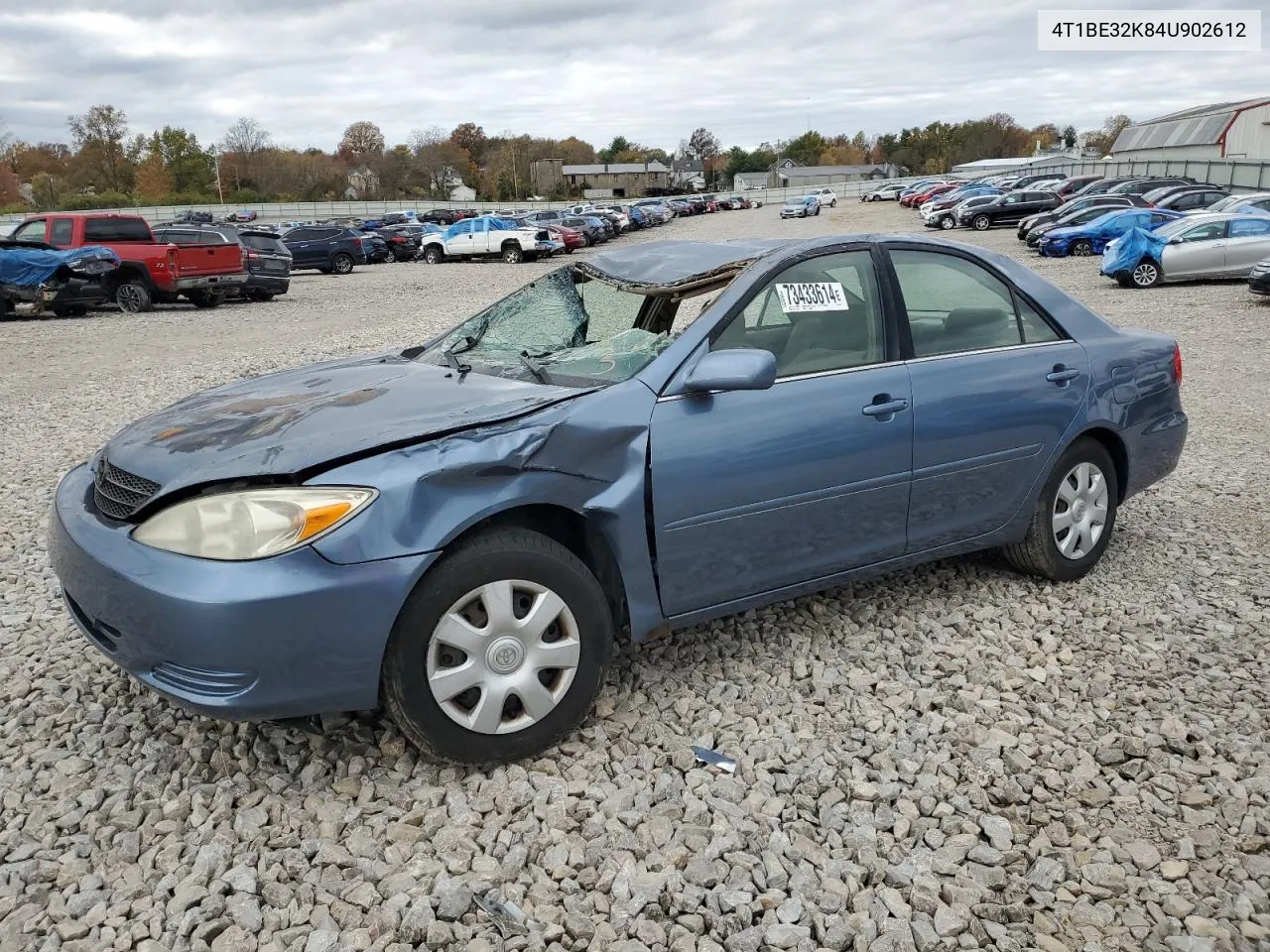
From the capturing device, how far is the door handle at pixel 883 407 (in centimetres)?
380

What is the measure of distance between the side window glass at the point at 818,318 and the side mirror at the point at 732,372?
22 centimetres

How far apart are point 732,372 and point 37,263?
17555 millimetres

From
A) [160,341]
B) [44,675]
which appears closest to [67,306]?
[160,341]

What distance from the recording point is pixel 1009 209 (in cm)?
3806

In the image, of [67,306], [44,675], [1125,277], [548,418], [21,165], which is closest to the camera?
[548,418]

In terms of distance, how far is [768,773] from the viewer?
323cm

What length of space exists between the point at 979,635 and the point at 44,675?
3.78 m

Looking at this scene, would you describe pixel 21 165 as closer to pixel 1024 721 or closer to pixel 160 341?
pixel 160 341

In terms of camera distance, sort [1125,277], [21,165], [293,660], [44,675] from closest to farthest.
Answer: [293,660] < [44,675] < [1125,277] < [21,165]

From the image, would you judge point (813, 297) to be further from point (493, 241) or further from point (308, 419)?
point (493, 241)

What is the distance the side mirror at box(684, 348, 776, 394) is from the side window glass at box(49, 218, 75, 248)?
712 inches

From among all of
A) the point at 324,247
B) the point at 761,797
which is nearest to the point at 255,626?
the point at 761,797

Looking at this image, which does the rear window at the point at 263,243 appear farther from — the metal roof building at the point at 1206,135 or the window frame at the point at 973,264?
the metal roof building at the point at 1206,135

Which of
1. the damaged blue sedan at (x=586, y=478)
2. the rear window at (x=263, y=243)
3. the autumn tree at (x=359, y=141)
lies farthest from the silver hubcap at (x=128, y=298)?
the autumn tree at (x=359, y=141)
